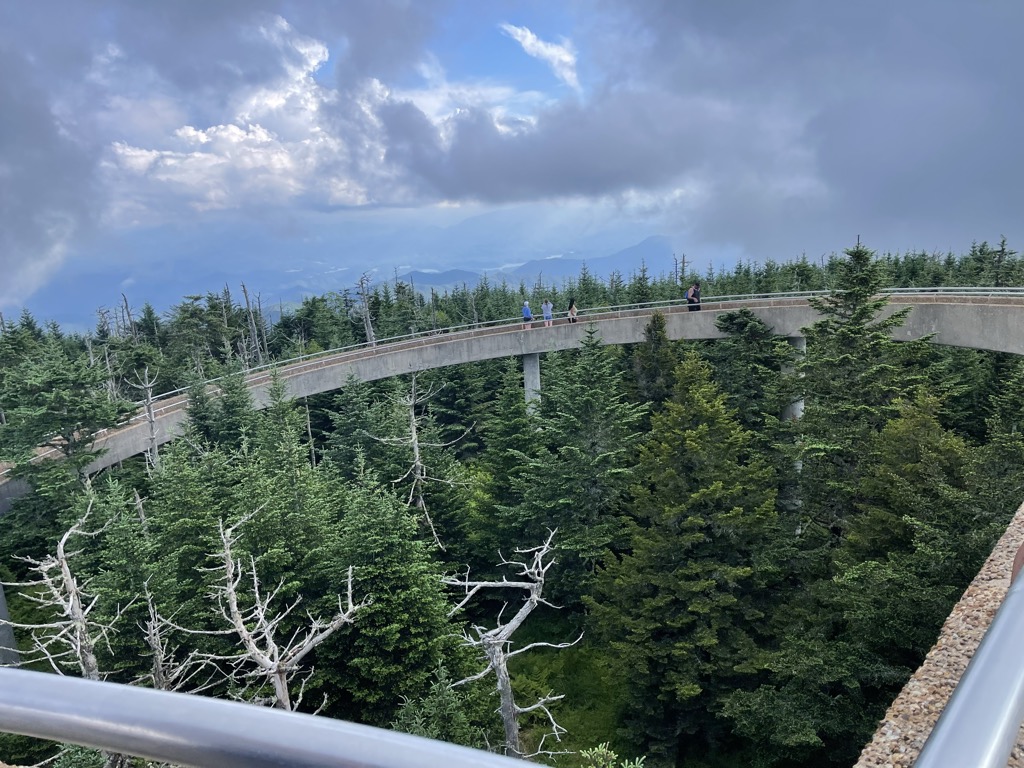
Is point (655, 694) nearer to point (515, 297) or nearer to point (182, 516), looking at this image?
point (182, 516)

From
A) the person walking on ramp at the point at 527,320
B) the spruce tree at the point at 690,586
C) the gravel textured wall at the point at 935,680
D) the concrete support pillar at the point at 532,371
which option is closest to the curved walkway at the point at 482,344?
the person walking on ramp at the point at 527,320

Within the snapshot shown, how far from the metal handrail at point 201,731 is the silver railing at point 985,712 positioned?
0.50m

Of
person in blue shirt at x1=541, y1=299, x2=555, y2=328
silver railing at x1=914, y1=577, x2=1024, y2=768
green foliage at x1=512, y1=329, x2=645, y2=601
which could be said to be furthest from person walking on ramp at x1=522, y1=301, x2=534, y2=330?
silver railing at x1=914, y1=577, x2=1024, y2=768

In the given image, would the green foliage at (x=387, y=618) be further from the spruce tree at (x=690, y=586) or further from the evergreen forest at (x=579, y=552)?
the spruce tree at (x=690, y=586)

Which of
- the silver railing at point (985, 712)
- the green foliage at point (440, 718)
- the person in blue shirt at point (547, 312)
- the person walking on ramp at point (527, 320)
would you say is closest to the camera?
the silver railing at point (985, 712)

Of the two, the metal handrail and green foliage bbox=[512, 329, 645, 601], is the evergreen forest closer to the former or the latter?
green foliage bbox=[512, 329, 645, 601]

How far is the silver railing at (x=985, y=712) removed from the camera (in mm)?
759

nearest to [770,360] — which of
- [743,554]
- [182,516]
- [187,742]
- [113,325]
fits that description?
[743,554]

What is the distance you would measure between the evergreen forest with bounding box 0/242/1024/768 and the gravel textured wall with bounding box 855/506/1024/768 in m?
4.26

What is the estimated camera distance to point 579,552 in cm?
2008

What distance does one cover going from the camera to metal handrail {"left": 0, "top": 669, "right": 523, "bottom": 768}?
0.79 meters

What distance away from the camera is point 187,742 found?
872mm

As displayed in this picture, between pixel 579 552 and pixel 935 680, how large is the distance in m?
15.2

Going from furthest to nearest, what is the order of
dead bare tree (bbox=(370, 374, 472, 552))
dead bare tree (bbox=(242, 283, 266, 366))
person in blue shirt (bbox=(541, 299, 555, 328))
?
dead bare tree (bbox=(242, 283, 266, 366)) < person in blue shirt (bbox=(541, 299, 555, 328)) < dead bare tree (bbox=(370, 374, 472, 552))
